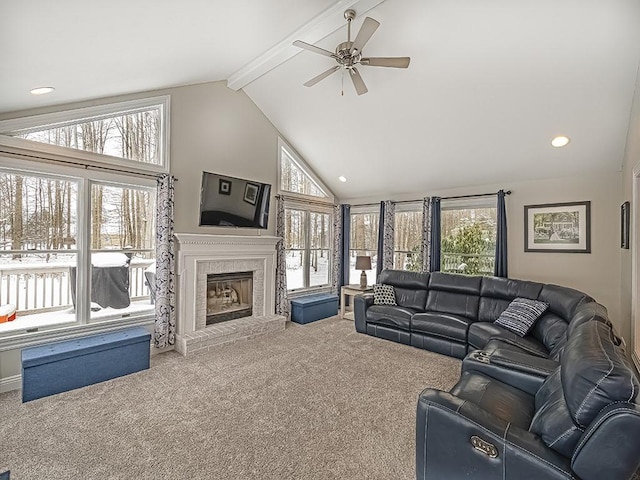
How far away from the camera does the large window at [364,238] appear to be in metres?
6.79

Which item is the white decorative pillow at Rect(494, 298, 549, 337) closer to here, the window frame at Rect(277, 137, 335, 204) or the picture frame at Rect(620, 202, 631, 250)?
the picture frame at Rect(620, 202, 631, 250)

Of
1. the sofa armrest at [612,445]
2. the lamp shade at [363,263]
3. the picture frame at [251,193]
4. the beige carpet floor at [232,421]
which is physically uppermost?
the picture frame at [251,193]

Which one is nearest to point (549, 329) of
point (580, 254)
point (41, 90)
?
point (580, 254)

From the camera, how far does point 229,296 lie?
520cm

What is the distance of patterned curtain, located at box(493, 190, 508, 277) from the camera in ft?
16.4

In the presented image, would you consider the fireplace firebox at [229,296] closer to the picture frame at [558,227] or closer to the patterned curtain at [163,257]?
the patterned curtain at [163,257]

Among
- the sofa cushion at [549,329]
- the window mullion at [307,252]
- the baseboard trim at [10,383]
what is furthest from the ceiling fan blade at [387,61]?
the baseboard trim at [10,383]

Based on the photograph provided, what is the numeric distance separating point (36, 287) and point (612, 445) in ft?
15.5

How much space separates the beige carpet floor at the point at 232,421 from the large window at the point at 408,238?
2.50 m

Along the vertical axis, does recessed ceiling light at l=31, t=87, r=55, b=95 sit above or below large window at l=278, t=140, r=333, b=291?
above

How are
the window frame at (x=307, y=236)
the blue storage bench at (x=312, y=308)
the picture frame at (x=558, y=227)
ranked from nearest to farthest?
the picture frame at (x=558, y=227) < the blue storage bench at (x=312, y=308) < the window frame at (x=307, y=236)

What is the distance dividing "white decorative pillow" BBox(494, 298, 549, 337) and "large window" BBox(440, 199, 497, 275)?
1.49 metres

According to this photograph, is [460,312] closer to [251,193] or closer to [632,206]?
[632,206]

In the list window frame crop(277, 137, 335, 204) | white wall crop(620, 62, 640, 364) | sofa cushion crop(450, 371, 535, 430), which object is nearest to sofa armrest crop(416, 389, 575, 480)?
sofa cushion crop(450, 371, 535, 430)
